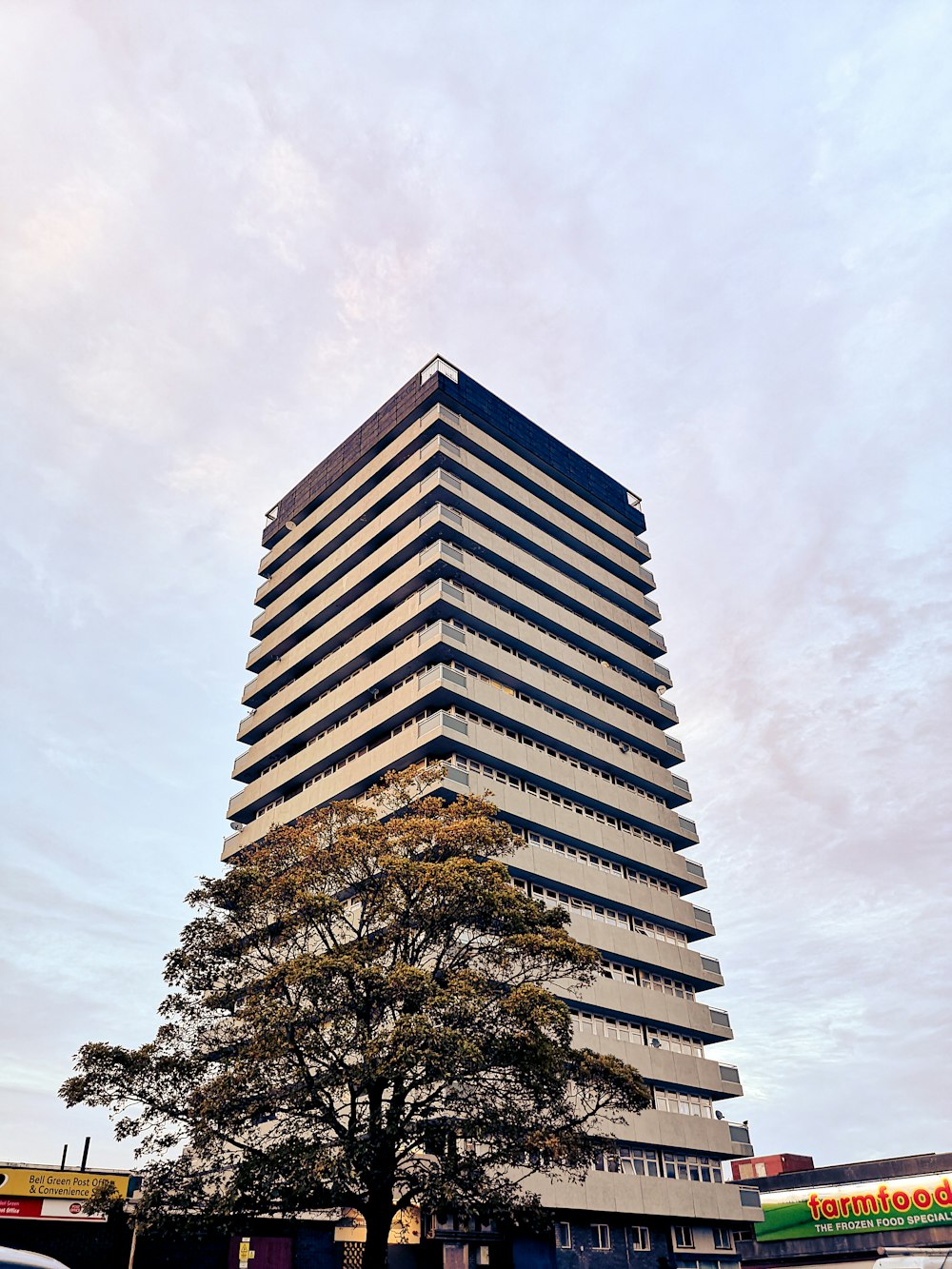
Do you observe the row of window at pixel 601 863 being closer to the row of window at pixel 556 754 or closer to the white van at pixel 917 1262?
the row of window at pixel 556 754

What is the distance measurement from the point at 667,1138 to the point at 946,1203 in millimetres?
17936

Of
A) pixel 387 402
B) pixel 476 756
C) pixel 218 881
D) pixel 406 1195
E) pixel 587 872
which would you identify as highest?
pixel 387 402

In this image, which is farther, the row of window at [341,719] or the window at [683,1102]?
the row of window at [341,719]

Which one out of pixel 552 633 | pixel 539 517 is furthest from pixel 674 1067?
pixel 539 517

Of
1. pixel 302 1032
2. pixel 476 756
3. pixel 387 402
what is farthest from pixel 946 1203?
pixel 387 402

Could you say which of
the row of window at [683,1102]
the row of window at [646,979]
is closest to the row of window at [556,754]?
the row of window at [646,979]

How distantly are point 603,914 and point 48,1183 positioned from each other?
29242mm

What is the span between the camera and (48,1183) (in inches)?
1032

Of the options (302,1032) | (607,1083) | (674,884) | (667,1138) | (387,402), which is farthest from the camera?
(387,402)

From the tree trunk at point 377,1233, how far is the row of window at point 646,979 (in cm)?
2253

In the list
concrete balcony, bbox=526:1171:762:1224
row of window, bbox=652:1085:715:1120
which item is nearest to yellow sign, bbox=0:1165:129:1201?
Result: concrete balcony, bbox=526:1171:762:1224

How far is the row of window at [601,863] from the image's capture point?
4725 centimetres

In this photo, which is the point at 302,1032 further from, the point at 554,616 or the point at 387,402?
the point at 387,402

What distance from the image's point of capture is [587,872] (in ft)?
159
